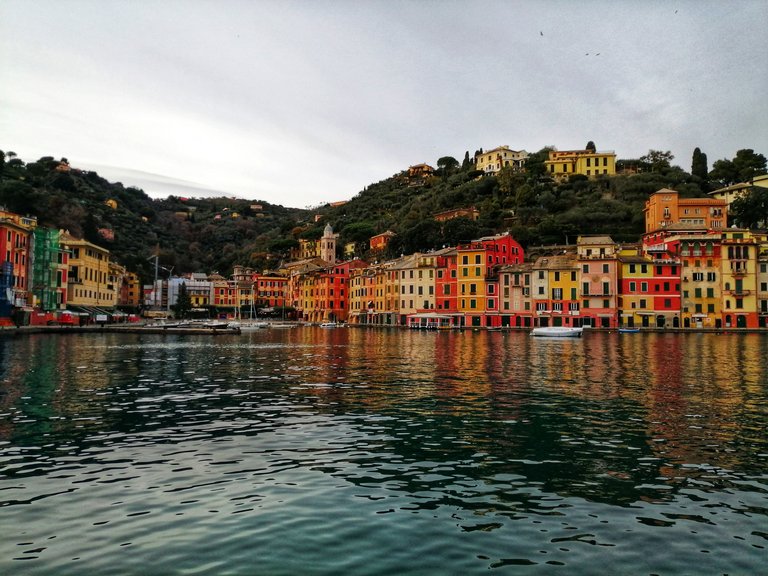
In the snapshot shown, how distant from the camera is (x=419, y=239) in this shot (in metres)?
113

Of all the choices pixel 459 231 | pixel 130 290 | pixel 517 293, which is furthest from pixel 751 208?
pixel 130 290

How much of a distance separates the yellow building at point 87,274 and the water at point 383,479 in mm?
71602

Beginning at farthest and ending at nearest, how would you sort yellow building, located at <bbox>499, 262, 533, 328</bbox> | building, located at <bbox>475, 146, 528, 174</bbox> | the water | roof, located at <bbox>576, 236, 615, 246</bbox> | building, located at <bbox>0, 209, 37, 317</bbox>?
building, located at <bbox>475, 146, 528, 174</bbox>, yellow building, located at <bbox>499, 262, 533, 328</bbox>, roof, located at <bbox>576, 236, 615, 246</bbox>, building, located at <bbox>0, 209, 37, 317</bbox>, the water

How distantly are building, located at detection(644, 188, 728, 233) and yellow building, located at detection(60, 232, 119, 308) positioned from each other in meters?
89.1

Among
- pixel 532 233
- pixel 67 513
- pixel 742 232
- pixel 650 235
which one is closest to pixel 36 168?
pixel 532 233

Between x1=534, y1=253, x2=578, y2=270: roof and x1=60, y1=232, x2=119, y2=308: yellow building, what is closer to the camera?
x1=534, y1=253, x2=578, y2=270: roof

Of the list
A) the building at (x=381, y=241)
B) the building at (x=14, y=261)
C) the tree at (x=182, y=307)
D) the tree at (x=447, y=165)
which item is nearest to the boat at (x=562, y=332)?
the building at (x=14, y=261)

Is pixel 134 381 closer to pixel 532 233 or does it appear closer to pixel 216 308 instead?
pixel 532 233

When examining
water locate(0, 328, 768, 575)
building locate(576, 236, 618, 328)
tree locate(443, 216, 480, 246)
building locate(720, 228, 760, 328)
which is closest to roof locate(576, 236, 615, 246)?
building locate(576, 236, 618, 328)

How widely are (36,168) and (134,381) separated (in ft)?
458

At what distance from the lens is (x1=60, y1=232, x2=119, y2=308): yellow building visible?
87375 mm

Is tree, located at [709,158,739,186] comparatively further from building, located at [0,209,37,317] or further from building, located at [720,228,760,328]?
building, located at [0,209,37,317]

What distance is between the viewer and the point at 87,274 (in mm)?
91625

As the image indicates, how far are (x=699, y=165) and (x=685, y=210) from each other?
3860 cm
